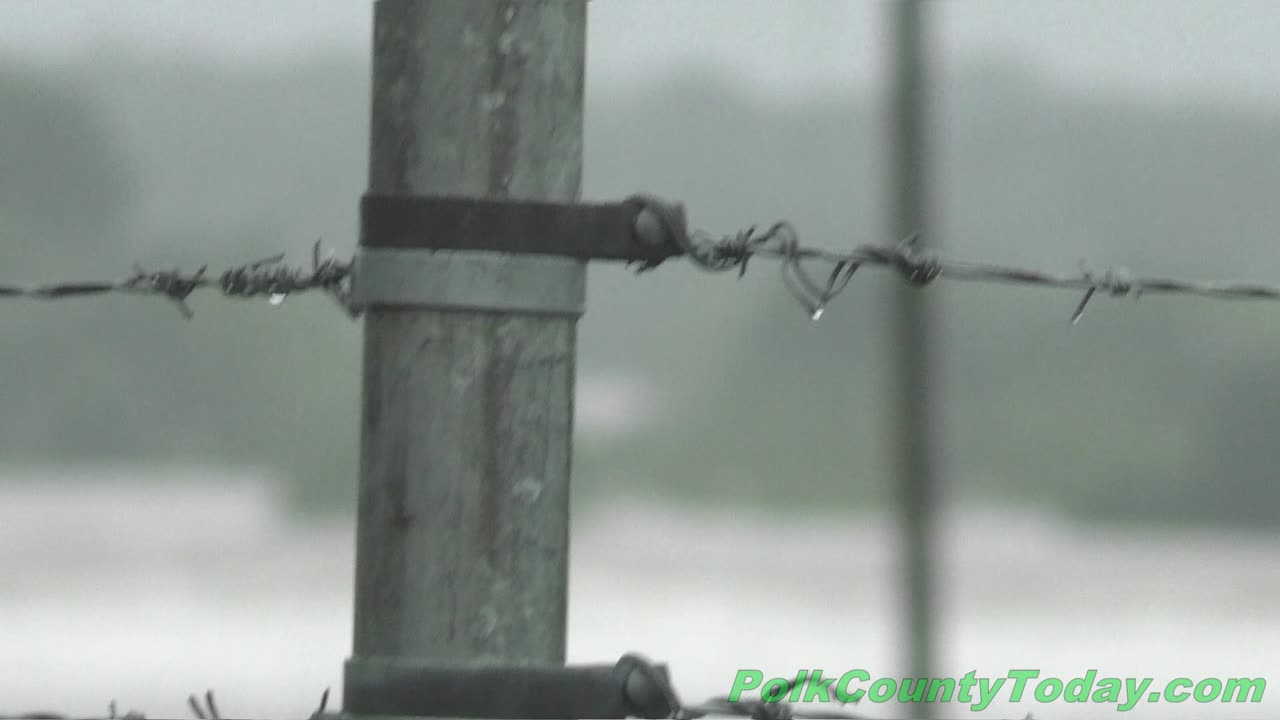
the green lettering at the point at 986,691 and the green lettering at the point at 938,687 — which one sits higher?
the green lettering at the point at 938,687

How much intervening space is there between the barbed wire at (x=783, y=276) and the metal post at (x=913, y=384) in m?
0.04

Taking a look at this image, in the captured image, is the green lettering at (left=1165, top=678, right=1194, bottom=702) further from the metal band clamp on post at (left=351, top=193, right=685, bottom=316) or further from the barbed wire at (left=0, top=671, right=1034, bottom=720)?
the metal band clamp on post at (left=351, top=193, right=685, bottom=316)

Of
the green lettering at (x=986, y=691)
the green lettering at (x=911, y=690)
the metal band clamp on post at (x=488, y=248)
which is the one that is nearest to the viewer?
the metal band clamp on post at (x=488, y=248)

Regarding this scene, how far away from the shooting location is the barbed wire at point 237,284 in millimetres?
1087

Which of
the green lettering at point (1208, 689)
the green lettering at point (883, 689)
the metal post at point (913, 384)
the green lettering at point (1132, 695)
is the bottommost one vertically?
the green lettering at point (1132, 695)

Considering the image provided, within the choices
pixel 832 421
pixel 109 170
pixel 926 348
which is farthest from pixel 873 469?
pixel 109 170

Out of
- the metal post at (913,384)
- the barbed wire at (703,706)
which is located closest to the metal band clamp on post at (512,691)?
the barbed wire at (703,706)

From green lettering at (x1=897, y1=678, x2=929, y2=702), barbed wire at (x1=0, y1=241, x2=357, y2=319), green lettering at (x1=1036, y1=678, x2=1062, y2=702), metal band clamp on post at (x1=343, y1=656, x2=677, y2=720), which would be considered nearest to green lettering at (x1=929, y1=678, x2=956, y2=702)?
green lettering at (x1=897, y1=678, x2=929, y2=702)

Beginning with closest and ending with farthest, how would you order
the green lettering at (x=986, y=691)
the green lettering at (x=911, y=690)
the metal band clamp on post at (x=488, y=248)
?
the metal band clamp on post at (x=488, y=248) < the green lettering at (x=911, y=690) < the green lettering at (x=986, y=691)

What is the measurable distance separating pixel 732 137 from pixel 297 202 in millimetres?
328

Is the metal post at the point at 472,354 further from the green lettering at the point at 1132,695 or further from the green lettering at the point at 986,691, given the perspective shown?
the green lettering at the point at 1132,695

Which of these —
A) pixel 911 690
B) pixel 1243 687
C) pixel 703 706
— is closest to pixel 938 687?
pixel 911 690

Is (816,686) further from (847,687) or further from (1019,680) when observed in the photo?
(1019,680)

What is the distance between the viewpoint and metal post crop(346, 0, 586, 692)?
0.97 m
